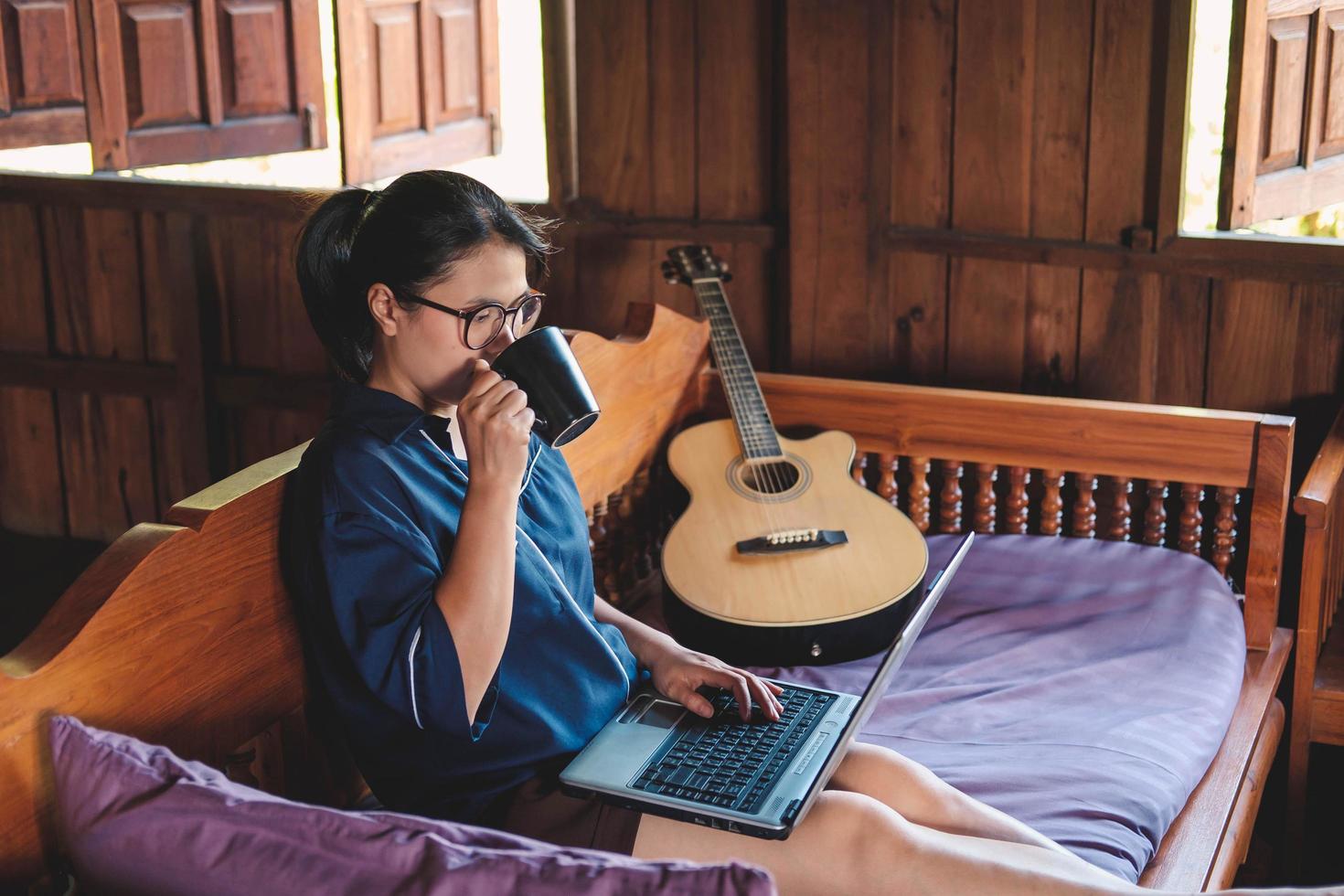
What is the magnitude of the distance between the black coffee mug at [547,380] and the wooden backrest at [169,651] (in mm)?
346

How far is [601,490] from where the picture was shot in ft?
8.84

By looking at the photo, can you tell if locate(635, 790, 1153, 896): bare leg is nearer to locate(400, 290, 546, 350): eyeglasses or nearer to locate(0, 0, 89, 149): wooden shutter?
locate(400, 290, 546, 350): eyeglasses

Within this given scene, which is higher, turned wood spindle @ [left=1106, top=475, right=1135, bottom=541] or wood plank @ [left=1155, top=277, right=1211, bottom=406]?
wood plank @ [left=1155, top=277, right=1211, bottom=406]

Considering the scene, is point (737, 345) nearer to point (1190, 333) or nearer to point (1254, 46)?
point (1190, 333)

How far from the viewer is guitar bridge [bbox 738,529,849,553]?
2545 mm

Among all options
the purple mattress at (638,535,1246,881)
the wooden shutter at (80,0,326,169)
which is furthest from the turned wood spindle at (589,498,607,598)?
the wooden shutter at (80,0,326,169)

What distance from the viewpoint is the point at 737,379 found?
2.85 m

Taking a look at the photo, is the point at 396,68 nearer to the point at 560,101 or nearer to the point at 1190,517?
the point at 560,101

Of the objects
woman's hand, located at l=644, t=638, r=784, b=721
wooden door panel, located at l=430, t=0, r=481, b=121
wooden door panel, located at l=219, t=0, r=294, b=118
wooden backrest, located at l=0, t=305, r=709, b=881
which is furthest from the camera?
wooden door panel, located at l=430, t=0, r=481, b=121

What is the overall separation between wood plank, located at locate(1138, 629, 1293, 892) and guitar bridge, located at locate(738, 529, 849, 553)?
2.34 ft

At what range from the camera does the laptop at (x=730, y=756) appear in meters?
1.61

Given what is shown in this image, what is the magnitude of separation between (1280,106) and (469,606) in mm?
2011

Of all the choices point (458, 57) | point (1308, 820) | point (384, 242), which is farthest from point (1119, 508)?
point (458, 57)

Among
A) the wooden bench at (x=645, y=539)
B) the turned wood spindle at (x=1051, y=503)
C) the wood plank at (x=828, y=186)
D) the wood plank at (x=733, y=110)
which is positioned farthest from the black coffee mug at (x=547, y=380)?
the wood plank at (x=733, y=110)
